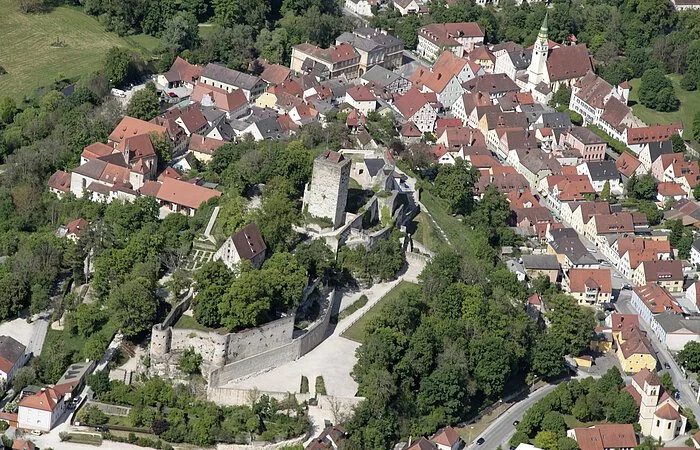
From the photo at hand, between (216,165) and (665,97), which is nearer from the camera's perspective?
(216,165)

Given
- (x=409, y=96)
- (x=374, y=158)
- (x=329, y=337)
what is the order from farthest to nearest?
(x=409, y=96) → (x=374, y=158) → (x=329, y=337)

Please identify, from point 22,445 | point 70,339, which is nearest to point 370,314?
point 70,339

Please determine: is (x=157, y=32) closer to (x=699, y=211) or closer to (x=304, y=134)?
(x=304, y=134)

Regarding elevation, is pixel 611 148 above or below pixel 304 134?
below

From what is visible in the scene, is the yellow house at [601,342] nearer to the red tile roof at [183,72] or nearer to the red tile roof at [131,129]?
the red tile roof at [131,129]

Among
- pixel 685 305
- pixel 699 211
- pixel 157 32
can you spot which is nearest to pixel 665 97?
pixel 699 211

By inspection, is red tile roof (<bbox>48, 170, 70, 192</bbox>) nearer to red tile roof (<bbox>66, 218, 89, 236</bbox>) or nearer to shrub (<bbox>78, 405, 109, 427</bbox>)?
red tile roof (<bbox>66, 218, 89, 236</bbox>)
